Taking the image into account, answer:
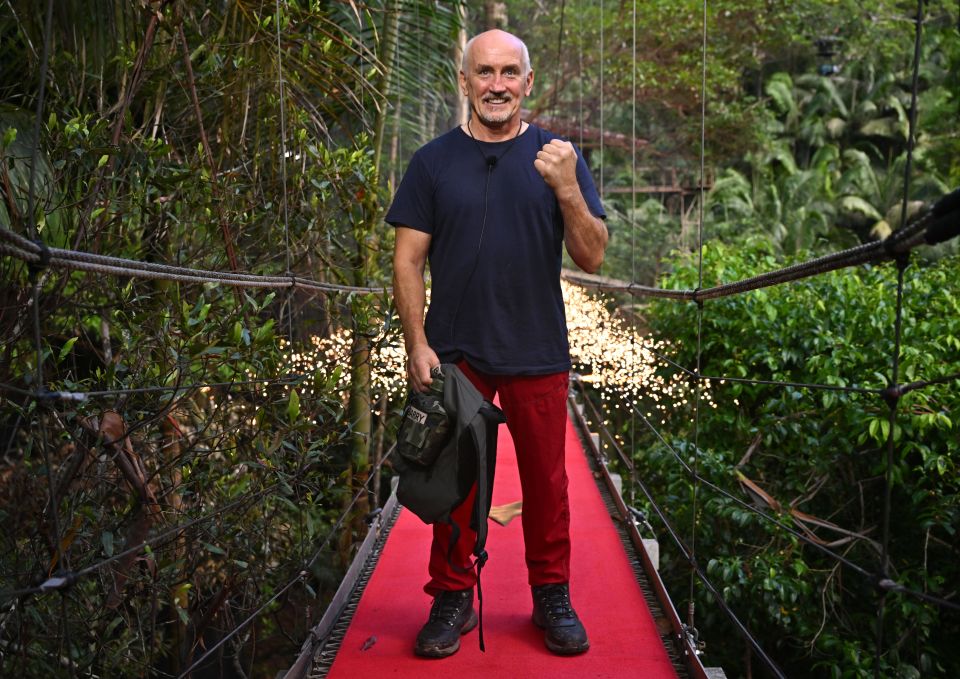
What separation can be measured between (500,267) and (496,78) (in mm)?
370

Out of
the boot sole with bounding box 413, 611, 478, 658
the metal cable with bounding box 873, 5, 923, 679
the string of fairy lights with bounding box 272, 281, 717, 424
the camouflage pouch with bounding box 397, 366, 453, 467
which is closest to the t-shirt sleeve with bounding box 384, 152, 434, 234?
the camouflage pouch with bounding box 397, 366, 453, 467

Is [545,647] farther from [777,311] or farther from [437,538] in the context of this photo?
[777,311]

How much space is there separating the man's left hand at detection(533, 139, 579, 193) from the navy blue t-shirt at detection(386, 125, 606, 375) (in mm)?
76

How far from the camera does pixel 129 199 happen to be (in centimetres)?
280

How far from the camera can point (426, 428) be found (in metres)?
1.94

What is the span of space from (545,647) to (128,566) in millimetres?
1076

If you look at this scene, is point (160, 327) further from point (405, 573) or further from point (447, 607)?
point (447, 607)

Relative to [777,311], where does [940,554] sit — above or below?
below

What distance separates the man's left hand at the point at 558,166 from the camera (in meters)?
1.94

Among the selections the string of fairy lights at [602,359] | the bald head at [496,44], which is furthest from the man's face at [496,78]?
the string of fairy lights at [602,359]

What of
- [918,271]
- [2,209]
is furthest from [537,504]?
[918,271]

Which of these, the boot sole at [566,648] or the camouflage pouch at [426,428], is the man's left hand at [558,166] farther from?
the boot sole at [566,648]

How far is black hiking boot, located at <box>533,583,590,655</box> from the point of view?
2107mm

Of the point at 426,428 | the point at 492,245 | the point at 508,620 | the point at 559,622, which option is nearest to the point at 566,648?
the point at 559,622
